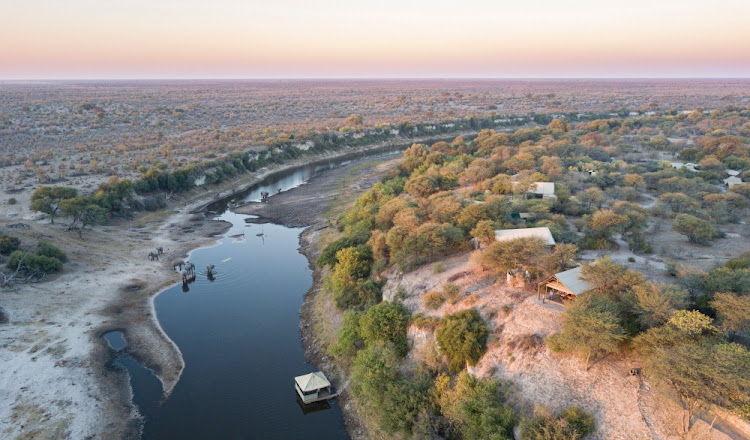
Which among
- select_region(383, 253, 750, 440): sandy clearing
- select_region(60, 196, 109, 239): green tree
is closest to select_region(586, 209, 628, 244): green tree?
select_region(383, 253, 750, 440): sandy clearing

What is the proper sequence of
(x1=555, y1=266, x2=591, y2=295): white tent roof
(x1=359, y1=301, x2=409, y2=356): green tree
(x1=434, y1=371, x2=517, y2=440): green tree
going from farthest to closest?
(x1=359, y1=301, x2=409, y2=356): green tree < (x1=555, y1=266, x2=591, y2=295): white tent roof < (x1=434, y1=371, x2=517, y2=440): green tree

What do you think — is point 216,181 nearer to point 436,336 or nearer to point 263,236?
point 263,236

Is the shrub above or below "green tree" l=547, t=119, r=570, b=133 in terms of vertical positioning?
below

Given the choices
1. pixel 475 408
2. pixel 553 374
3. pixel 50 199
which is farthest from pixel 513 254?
pixel 50 199

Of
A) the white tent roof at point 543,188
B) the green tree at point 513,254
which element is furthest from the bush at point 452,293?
the white tent roof at point 543,188

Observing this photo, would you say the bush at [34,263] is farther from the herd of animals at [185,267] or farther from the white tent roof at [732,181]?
the white tent roof at [732,181]

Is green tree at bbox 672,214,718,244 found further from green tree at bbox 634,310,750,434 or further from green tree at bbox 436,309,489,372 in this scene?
green tree at bbox 436,309,489,372
